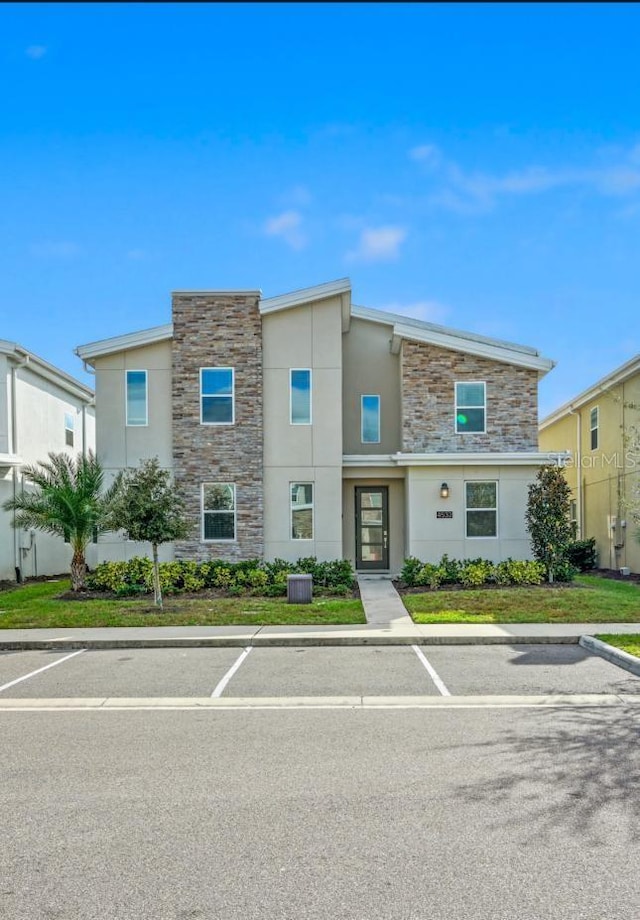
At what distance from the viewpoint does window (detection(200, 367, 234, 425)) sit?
19.0m

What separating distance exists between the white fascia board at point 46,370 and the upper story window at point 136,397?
4.01 metres

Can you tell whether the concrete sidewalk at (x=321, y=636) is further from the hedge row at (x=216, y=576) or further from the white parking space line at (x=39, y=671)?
the hedge row at (x=216, y=576)

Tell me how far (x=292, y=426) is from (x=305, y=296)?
3418mm

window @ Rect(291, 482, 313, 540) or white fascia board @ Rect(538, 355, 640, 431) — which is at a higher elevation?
white fascia board @ Rect(538, 355, 640, 431)

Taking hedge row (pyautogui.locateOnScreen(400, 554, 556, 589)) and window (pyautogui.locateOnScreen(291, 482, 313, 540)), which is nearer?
hedge row (pyautogui.locateOnScreen(400, 554, 556, 589))

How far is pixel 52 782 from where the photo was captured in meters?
5.65

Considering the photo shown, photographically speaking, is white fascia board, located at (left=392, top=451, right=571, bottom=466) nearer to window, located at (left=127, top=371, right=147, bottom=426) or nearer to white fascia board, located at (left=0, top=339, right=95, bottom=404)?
window, located at (left=127, top=371, right=147, bottom=426)

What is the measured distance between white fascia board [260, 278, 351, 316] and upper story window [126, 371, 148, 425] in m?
3.76

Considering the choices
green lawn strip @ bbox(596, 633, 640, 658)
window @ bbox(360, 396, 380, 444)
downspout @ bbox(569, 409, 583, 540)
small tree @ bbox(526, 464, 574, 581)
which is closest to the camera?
green lawn strip @ bbox(596, 633, 640, 658)

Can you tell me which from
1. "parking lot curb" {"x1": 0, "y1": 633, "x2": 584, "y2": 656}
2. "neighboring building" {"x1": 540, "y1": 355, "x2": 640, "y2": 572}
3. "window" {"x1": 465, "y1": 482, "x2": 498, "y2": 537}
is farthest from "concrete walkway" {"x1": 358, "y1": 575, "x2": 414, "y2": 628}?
"neighboring building" {"x1": 540, "y1": 355, "x2": 640, "y2": 572}

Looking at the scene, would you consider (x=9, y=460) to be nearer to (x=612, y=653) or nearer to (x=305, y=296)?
(x=305, y=296)

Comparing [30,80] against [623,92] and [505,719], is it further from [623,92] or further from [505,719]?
[505,719]

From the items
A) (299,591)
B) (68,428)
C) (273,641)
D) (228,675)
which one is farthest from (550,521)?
(68,428)

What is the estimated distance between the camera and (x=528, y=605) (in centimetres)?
1424
